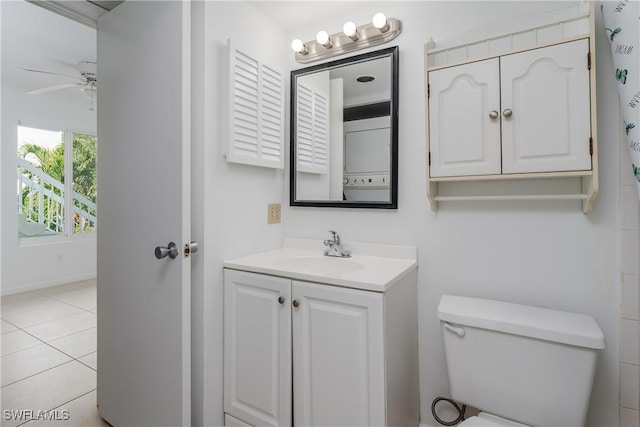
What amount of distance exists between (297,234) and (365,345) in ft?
3.05

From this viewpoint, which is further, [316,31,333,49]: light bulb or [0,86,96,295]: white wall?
[0,86,96,295]: white wall

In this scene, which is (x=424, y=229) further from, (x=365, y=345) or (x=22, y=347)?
(x=22, y=347)

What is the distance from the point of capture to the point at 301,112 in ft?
6.52

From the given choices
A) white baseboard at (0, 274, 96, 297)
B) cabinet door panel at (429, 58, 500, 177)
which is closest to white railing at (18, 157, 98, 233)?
white baseboard at (0, 274, 96, 297)

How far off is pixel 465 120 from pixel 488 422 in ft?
3.83

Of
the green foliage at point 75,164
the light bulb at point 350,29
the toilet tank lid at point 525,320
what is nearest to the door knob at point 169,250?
the toilet tank lid at point 525,320

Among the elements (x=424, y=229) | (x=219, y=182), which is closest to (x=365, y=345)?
(x=424, y=229)

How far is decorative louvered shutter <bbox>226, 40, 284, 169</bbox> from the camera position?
1.58 m

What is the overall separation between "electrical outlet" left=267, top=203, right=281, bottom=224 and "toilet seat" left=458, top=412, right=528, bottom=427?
1.34 metres

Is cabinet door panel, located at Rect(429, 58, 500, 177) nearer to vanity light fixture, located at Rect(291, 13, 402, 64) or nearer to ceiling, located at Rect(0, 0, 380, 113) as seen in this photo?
vanity light fixture, located at Rect(291, 13, 402, 64)

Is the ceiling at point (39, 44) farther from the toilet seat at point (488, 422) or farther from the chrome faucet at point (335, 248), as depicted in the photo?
the toilet seat at point (488, 422)

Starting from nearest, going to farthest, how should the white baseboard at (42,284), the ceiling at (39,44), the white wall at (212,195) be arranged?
1. the white wall at (212,195)
2. the ceiling at (39,44)
3. the white baseboard at (42,284)

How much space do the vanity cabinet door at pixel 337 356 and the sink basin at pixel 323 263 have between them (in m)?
0.36

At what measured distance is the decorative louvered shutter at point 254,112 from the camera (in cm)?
158
